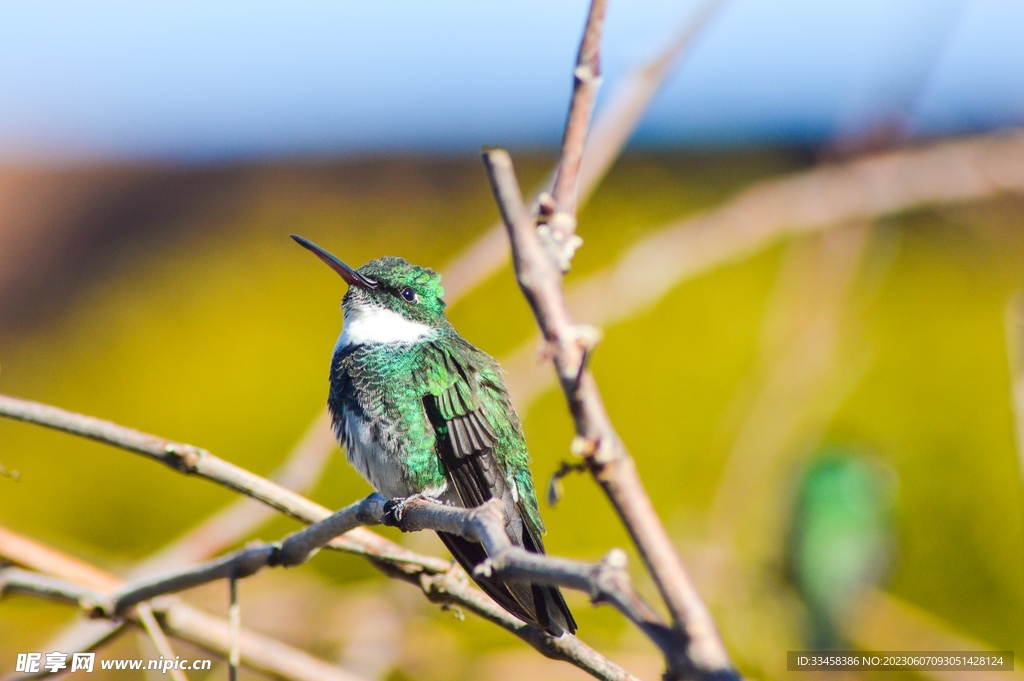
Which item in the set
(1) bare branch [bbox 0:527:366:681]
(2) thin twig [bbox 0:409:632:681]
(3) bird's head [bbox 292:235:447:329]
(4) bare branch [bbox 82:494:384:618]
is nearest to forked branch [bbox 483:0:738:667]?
(2) thin twig [bbox 0:409:632:681]

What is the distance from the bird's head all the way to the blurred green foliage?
1.86m

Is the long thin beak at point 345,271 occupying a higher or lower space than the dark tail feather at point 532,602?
higher

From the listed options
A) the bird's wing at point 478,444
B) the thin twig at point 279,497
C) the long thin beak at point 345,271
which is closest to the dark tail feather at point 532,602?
the thin twig at point 279,497

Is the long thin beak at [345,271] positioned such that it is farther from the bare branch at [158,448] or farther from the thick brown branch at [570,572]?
the thick brown branch at [570,572]

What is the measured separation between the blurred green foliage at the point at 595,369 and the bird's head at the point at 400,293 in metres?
1.86

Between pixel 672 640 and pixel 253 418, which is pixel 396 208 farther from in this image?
pixel 672 640

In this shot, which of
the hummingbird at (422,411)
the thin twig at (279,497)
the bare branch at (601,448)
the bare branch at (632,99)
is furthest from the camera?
the hummingbird at (422,411)

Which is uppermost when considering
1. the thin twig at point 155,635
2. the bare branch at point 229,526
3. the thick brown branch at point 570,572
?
the bare branch at point 229,526

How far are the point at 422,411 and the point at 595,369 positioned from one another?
361 centimetres

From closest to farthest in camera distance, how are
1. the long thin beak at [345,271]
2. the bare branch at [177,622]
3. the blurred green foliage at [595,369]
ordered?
the bare branch at [177,622]
the long thin beak at [345,271]
the blurred green foliage at [595,369]

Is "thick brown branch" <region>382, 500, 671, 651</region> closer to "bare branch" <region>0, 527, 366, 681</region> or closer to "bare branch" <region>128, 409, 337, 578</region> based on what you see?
"bare branch" <region>0, 527, 366, 681</region>

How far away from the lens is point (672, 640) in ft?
2.54

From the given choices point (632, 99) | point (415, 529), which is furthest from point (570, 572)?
point (632, 99)

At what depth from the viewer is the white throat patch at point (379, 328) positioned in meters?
2.67
